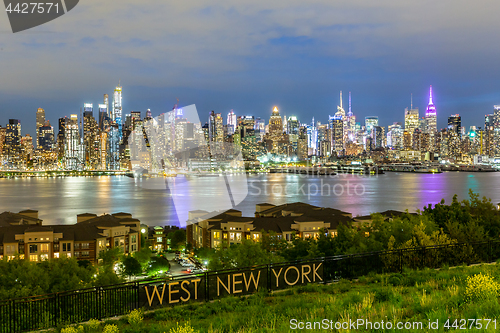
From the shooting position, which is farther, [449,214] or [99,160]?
[99,160]

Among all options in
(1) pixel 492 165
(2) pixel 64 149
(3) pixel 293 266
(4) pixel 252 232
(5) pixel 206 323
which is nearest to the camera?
(5) pixel 206 323

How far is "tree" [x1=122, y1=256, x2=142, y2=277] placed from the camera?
19.8 meters

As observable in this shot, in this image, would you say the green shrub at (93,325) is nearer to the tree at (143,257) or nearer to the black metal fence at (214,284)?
the black metal fence at (214,284)

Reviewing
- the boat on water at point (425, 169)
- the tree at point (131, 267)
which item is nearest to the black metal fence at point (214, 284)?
the tree at point (131, 267)

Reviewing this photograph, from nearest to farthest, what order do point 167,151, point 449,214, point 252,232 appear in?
1. point 449,214
2. point 252,232
3. point 167,151

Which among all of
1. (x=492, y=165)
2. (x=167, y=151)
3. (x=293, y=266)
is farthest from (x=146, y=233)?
(x=492, y=165)

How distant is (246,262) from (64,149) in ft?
631

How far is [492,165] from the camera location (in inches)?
5935

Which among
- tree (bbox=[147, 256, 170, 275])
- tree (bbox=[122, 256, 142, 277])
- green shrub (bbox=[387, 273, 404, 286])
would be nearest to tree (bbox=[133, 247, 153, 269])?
tree (bbox=[147, 256, 170, 275])

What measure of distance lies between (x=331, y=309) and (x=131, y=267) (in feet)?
55.5

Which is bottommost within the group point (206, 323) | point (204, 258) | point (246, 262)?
point (204, 258)

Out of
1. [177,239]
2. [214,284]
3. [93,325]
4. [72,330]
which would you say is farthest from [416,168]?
[72,330]

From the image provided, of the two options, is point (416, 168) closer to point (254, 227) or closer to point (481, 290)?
point (254, 227)

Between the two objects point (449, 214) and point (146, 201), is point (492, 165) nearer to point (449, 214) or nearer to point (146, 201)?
point (146, 201)
